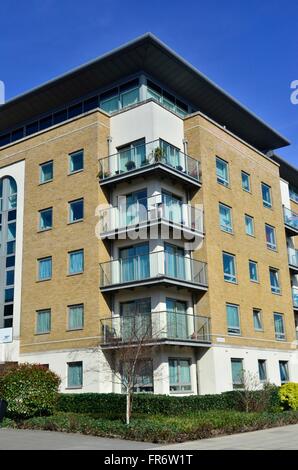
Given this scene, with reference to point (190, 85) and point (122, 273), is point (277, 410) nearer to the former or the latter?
point (122, 273)

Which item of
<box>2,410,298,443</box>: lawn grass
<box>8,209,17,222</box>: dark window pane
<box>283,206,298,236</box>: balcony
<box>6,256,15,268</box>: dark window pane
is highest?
<box>283,206,298,236</box>: balcony

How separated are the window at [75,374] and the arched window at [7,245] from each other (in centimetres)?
480

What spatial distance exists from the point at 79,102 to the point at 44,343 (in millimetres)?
13737

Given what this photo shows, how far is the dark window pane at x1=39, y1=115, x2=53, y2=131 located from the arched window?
3.74 meters

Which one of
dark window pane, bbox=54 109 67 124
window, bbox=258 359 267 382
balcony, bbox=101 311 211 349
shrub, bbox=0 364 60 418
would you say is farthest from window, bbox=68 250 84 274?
window, bbox=258 359 267 382

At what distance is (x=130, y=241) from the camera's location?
1015 inches

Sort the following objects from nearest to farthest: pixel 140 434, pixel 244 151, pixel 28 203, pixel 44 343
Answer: pixel 140 434
pixel 44 343
pixel 28 203
pixel 244 151

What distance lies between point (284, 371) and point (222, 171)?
11.9 m

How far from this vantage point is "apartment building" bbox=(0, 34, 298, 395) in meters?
24.6

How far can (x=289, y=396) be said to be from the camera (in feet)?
78.4

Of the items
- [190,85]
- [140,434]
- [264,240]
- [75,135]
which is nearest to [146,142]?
[75,135]

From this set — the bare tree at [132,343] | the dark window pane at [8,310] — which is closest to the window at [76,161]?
the dark window pane at [8,310]

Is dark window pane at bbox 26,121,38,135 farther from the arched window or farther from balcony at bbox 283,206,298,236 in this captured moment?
balcony at bbox 283,206,298,236

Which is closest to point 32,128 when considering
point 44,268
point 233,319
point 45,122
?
point 45,122
